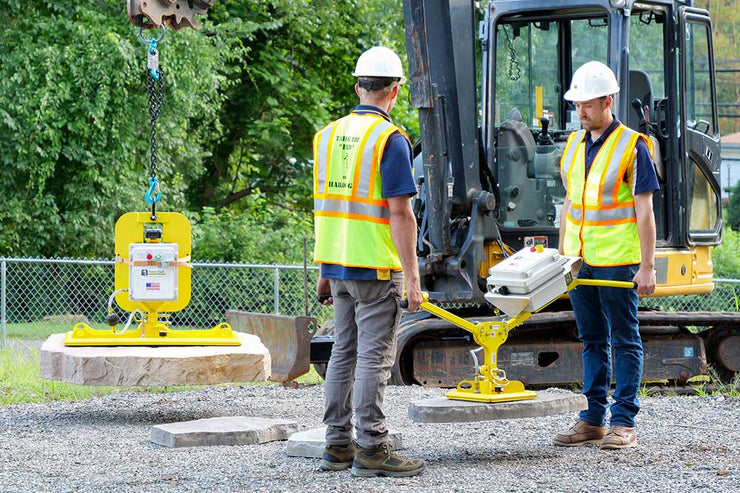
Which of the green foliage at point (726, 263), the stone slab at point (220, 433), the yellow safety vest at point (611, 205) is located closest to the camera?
the yellow safety vest at point (611, 205)

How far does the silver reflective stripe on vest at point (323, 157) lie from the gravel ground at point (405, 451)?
1.55 m

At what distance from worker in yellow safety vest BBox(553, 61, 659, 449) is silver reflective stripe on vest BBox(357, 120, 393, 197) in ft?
4.67

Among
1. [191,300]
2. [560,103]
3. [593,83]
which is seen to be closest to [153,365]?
[593,83]

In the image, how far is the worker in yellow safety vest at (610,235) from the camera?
6.96 m

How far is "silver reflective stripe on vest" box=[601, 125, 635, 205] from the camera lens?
700cm

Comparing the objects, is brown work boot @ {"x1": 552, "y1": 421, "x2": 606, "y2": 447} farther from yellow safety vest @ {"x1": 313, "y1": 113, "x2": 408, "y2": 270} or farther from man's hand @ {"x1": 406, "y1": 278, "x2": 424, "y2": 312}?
yellow safety vest @ {"x1": 313, "y1": 113, "x2": 408, "y2": 270}

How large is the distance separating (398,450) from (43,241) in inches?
518

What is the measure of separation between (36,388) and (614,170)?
615 centimetres

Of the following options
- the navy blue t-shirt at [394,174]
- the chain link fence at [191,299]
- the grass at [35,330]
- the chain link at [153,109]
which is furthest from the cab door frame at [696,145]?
the grass at [35,330]

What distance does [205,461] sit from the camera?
693 cm

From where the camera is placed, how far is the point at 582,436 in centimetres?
727

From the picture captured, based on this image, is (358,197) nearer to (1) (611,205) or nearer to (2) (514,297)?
(2) (514,297)

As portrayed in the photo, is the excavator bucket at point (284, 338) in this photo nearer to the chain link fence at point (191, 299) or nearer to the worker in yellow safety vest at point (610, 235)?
the worker in yellow safety vest at point (610, 235)

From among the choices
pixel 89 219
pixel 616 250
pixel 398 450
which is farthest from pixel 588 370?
pixel 89 219
